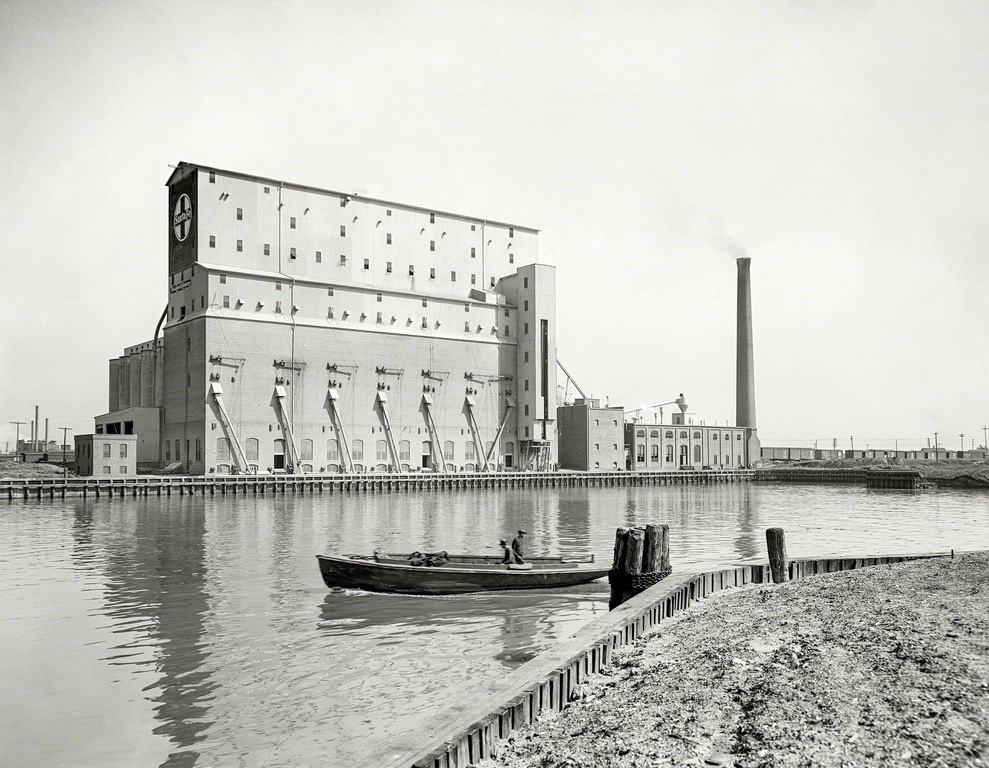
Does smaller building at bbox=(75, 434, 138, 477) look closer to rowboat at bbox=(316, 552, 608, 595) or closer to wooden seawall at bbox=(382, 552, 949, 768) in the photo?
rowboat at bbox=(316, 552, 608, 595)

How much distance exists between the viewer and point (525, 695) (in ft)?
27.7

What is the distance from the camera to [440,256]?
8556 centimetres

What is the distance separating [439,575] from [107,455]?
176ft

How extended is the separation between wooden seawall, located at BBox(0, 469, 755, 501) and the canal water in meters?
18.6

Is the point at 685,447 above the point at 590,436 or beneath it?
beneath

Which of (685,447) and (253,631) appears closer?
(253,631)

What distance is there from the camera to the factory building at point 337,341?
68.8 m

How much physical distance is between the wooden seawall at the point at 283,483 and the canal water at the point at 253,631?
18.6 meters

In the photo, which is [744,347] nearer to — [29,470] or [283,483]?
[283,483]

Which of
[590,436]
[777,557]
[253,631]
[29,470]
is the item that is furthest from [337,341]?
[777,557]

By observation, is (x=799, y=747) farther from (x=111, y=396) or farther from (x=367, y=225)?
(x=111, y=396)

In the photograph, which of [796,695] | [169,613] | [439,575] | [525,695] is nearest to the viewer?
[796,695]

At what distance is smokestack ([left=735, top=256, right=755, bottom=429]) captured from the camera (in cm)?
9444

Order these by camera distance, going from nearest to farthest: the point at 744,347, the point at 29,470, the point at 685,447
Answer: the point at 29,470 < the point at 744,347 < the point at 685,447
